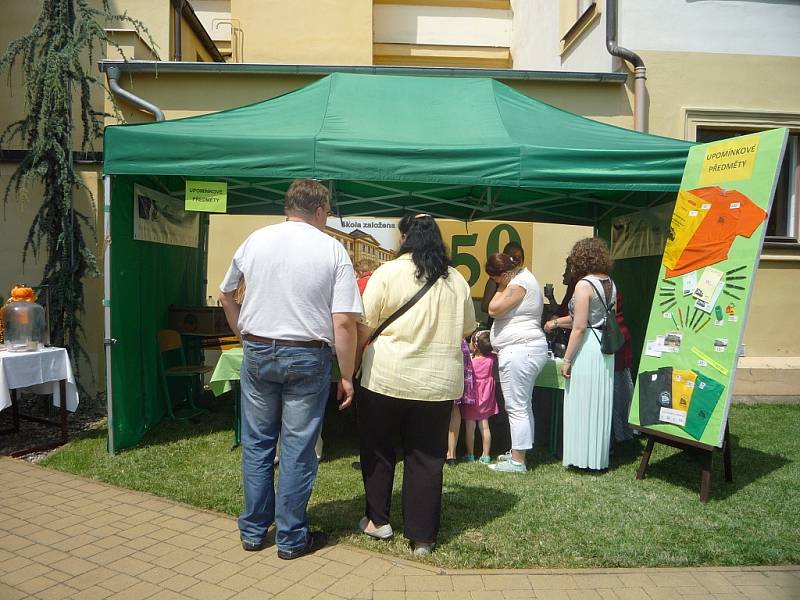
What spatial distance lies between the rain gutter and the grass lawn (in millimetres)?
4583

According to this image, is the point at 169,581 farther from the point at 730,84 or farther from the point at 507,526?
the point at 730,84

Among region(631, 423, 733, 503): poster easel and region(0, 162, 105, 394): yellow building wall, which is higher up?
region(0, 162, 105, 394): yellow building wall

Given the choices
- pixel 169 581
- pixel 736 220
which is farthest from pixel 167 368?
pixel 736 220

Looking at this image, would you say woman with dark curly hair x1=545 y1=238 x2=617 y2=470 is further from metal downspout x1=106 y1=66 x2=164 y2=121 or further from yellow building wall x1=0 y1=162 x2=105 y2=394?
metal downspout x1=106 y1=66 x2=164 y2=121

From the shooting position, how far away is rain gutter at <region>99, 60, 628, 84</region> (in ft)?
26.1

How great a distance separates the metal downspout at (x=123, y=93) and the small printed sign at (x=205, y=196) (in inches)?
131

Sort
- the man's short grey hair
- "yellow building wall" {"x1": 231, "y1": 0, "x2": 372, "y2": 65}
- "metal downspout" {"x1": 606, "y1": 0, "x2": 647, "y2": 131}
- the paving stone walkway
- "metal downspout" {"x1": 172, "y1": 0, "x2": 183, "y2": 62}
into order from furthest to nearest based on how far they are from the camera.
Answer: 1. "yellow building wall" {"x1": 231, "y1": 0, "x2": 372, "y2": 65}
2. "metal downspout" {"x1": 172, "y1": 0, "x2": 183, "y2": 62}
3. "metal downspout" {"x1": 606, "y1": 0, "x2": 647, "y2": 131}
4. the man's short grey hair
5. the paving stone walkway

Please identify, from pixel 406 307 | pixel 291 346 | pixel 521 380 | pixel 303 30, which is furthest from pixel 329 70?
pixel 291 346

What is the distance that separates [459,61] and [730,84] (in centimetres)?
642

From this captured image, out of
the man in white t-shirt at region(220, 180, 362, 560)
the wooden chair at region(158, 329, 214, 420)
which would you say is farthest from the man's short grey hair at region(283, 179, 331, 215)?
the wooden chair at region(158, 329, 214, 420)

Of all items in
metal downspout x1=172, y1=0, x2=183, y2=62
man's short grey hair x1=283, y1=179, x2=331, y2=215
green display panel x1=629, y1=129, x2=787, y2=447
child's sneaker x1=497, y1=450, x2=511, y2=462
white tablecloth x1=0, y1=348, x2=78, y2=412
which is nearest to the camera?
man's short grey hair x1=283, y1=179, x2=331, y2=215

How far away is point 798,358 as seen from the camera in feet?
25.8

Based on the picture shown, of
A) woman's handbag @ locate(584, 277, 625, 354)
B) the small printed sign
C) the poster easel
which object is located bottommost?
the poster easel

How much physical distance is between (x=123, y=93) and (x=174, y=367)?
3.56 meters
